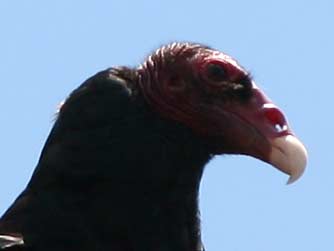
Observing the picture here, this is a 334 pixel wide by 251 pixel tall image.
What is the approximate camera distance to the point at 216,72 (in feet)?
33.7

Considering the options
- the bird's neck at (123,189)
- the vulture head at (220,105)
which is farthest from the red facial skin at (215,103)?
the bird's neck at (123,189)

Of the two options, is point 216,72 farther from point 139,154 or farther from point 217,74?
point 139,154

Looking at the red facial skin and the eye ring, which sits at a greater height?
the eye ring

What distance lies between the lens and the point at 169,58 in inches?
412

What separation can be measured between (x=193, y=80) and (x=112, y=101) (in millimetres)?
519

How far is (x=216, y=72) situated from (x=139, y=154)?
0.62 m

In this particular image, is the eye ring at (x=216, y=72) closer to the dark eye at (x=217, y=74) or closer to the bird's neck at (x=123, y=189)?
the dark eye at (x=217, y=74)

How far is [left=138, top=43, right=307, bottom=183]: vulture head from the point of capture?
32.7 feet

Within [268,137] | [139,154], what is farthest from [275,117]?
[139,154]

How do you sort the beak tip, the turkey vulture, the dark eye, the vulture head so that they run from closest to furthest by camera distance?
1. the turkey vulture
2. the beak tip
3. the vulture head
4. the dark eye

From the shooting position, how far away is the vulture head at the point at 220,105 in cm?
995

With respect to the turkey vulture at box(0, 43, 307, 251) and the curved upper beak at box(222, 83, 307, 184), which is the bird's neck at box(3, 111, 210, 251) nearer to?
the turkey vulture at box(0, 43, 307, 251)

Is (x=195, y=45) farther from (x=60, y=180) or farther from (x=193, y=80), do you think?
(x=60, y=180)

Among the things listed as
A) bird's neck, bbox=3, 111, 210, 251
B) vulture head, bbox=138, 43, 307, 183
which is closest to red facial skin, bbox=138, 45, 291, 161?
vulture head, bbox=138, 43, 307, 183
